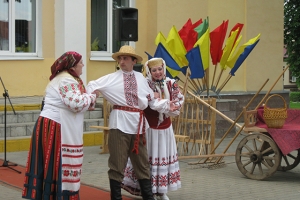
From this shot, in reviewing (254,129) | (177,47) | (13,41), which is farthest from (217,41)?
(254,129)

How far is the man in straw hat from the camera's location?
253 inches

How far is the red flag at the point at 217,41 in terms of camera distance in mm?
12852

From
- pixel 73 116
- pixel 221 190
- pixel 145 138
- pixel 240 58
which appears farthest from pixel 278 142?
pixel 240 58

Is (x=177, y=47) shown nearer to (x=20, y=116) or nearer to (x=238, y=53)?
(x=238, y=53)

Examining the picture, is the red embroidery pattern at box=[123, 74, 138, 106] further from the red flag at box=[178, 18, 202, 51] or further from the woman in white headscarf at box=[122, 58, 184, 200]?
the red flag at box=[178, 18, 202, 51]

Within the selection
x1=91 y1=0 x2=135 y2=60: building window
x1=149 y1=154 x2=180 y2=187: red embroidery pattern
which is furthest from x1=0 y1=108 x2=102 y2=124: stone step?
x1=149 y1=154 x2=180 y2=187: red embroidery pattern

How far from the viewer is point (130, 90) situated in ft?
21.2

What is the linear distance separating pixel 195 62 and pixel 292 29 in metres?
11.5

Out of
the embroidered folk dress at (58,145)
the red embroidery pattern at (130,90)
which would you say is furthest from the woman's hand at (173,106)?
the embroidered folk dress at (58,145)

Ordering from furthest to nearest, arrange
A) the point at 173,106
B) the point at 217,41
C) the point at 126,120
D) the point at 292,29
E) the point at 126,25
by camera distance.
Result: the point at 292,29 < the point at 217,41 < the point at 126,25 < the point at 173,106 < the point at 126,120

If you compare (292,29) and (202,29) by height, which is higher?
(292,29)

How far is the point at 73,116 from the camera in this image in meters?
6.03

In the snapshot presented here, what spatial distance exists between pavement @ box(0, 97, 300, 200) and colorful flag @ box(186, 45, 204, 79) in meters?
2.32

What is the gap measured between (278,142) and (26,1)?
796cm
